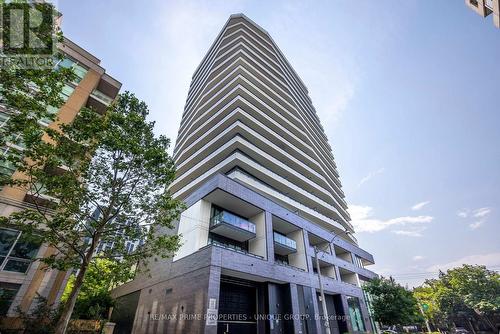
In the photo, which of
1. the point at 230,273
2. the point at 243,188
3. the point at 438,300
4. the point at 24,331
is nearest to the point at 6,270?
the point at 24,331

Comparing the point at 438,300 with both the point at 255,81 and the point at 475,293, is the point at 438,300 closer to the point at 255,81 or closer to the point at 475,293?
the point at 475,293

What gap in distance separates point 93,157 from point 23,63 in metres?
5.31

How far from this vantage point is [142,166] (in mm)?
13461

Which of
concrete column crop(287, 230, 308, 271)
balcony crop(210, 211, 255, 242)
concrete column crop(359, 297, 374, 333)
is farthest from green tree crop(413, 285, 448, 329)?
balcony crop(210, 211, 255, 242)

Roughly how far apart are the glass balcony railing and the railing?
3.57m

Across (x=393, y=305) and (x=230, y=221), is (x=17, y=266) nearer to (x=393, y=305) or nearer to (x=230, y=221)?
(x=230, y=221)

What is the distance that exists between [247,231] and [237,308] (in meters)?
6.53

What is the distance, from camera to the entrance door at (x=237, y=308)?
18.4 m

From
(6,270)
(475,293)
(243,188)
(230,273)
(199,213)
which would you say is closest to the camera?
(6,270)

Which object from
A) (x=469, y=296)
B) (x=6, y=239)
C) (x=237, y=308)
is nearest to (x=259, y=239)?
(x=237, y=308)

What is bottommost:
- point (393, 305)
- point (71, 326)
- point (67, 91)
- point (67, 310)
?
point (71, 326)

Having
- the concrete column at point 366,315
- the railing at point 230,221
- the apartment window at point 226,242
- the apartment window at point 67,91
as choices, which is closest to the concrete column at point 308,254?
the apartment window at point 226,242

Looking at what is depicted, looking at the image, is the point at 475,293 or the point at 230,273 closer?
the point at 230,273

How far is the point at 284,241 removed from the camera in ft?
85.3
